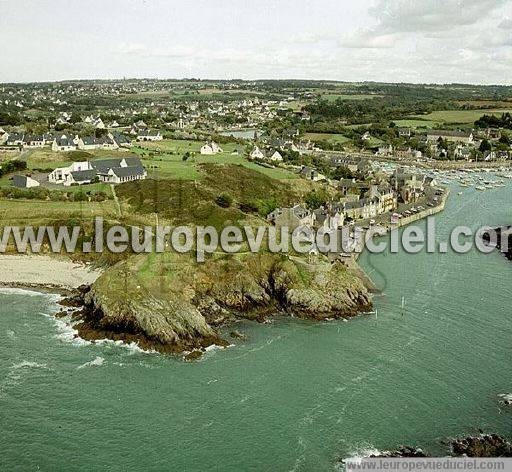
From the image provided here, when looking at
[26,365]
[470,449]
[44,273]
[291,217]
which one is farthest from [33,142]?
[470,449]

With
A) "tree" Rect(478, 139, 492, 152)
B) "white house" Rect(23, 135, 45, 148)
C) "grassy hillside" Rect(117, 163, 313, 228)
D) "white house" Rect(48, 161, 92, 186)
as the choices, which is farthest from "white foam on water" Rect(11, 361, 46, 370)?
"tree" Rect(478, 139, 492, 152)

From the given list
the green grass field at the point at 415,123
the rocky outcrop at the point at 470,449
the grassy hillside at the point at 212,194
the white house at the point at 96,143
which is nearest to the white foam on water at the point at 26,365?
the rocky outcrop at the point at 470,449

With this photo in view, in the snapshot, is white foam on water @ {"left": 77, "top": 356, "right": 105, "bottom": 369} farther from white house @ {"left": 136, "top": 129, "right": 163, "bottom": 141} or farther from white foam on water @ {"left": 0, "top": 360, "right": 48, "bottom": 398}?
white house @ {"left": 136, "top": 129, "right": 163, "bottom": 141}

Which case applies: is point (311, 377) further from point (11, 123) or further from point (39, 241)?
point (11, 123)

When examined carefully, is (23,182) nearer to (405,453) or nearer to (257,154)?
(257,154)

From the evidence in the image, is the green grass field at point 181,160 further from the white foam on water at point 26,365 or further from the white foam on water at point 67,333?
the white foam on water at point 26,365
